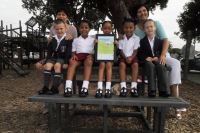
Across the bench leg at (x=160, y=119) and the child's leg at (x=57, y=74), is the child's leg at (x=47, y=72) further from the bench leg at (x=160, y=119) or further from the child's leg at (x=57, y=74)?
the bench leg at (x=160, y=119)

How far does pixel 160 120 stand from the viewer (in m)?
5.82

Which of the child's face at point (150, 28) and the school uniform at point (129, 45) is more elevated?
the child's face at point (150, 28)

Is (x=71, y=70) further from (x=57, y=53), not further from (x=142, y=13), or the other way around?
(x=142, y=13)

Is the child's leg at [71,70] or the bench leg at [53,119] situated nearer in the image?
the bench leg at [53,119]

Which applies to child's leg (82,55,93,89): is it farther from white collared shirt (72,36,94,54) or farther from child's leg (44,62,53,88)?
child's leg (44,62,53,88)

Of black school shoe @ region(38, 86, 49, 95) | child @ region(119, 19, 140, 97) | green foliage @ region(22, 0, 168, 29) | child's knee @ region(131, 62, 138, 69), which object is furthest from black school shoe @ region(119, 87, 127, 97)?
green foliage @ region(22, 0, 168, 29)

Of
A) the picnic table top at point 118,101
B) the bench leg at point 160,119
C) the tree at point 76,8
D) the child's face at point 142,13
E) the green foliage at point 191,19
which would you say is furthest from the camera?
the green foliage at point 191,19

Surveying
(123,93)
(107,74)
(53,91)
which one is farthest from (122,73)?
(53,91)

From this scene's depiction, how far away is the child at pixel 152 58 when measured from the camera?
5.99 meters

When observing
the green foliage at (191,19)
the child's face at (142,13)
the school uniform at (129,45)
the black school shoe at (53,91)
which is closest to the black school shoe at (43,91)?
the black school shoe at (53,91)

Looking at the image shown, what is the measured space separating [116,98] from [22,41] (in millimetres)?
16642

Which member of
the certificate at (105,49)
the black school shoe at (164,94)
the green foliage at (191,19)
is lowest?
the black school shoe at (164,94)

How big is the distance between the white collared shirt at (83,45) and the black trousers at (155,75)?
3.20 ft

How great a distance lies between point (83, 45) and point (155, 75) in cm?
126
